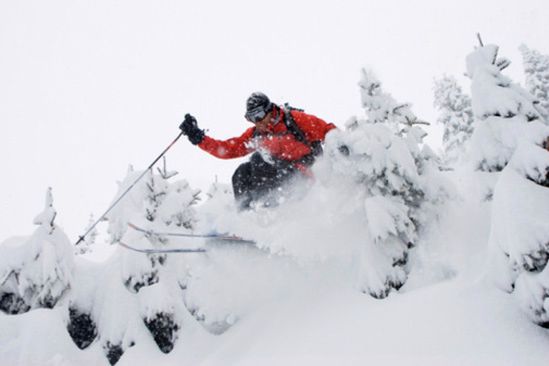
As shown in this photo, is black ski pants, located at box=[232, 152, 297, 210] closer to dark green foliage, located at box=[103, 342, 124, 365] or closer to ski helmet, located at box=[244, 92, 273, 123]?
ski helmet, located at box=[244, 92, 273, 123]

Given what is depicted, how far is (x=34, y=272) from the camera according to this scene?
27.1 feet

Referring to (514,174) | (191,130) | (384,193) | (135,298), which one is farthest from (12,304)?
(514,174)

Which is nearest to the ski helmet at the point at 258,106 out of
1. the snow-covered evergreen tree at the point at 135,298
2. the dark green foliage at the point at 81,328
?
the snow-covered evergreen tree at the point at 135,298

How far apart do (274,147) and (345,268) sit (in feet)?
9.06

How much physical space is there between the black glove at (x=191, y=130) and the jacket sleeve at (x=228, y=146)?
18cm

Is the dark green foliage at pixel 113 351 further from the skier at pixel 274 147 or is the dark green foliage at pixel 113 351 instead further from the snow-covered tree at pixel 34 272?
the skier at pixel 274 147

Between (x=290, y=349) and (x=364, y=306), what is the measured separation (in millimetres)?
1221

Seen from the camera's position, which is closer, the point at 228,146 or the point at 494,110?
the point at 494,110

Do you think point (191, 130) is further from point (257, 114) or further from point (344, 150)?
point (344, 150)

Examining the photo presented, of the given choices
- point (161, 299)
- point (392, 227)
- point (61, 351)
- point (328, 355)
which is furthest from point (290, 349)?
point (61, 351)

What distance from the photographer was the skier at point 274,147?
7734 millimetres

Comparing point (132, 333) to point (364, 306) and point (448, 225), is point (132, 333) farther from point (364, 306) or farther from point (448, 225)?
point (448, 225)

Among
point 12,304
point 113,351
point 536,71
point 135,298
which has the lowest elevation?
point 536,71

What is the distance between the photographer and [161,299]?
834 centimetres
